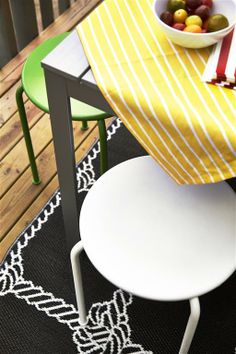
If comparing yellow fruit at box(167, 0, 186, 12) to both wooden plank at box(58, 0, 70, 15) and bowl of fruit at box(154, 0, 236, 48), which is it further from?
wooden plank at box(58, 0, 70, 15)

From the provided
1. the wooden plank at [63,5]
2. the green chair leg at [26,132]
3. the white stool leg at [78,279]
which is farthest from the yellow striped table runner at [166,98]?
the wooden plank at [63,5]

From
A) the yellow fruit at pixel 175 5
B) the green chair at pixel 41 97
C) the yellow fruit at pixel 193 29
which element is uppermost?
the yellow fruit at pixel 175 5

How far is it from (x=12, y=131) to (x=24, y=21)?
65 cm

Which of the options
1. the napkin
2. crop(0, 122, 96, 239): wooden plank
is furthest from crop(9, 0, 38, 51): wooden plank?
the napkin

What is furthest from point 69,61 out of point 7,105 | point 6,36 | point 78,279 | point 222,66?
point 6,36

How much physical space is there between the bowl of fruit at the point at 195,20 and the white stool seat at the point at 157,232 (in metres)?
0.40

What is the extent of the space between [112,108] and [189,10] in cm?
30

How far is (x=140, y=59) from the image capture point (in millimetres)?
993

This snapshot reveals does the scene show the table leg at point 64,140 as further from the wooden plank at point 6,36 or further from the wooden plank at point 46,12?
the wooden plank at point 46,12

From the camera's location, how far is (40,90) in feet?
4.88

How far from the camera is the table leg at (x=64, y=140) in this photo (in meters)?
1.06

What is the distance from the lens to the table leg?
1064 mm

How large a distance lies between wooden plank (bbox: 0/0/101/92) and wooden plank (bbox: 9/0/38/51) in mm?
38

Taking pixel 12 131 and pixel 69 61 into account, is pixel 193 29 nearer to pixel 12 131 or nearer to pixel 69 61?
pixel 69 61
